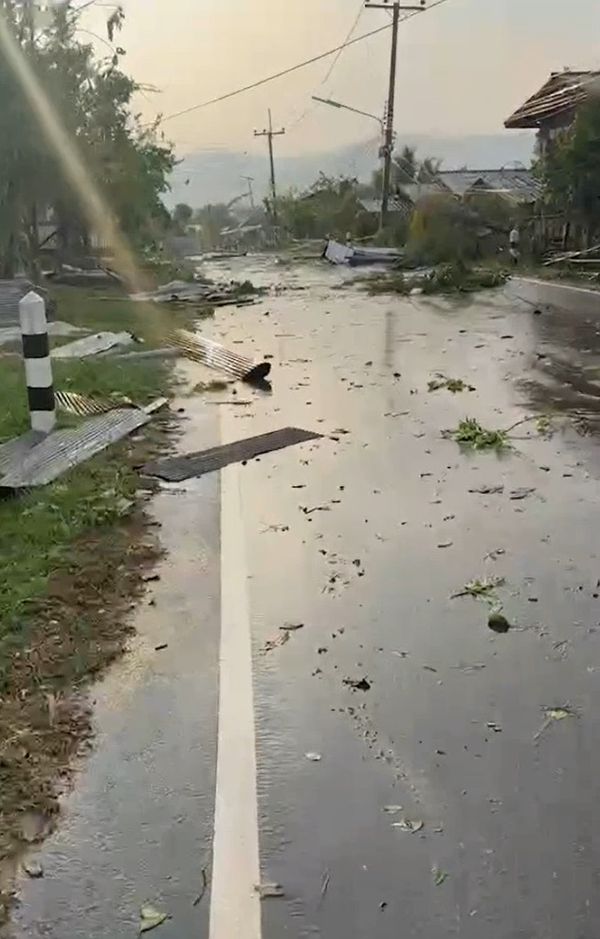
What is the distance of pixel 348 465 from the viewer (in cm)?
794

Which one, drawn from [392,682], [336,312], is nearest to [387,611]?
[392,682]

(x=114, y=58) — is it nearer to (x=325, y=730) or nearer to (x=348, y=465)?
(x=348, y=465)

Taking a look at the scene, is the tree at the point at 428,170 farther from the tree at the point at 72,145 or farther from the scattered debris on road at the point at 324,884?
the scattered debris on road at the point at 324,884

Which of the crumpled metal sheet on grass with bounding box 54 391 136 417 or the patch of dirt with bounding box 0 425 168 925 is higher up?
the patch of dirt with bounding box 0 425 168 925

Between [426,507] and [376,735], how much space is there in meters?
3.13

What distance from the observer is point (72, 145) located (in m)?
29.2

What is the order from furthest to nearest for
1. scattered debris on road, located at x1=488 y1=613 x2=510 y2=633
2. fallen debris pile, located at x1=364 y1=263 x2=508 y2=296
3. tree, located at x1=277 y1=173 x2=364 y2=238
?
tree, located at x1=277 y1=173 x2=364 y2=238
fallen debris pile, located at x1=364 y1=263 x2=508 y2=296
scattered debris on road, located at x1=488 y1=613 x2=510 y2=633

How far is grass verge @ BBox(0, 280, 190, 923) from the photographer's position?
355cm

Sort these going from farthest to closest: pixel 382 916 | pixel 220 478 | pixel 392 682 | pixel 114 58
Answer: pixel 114 58, pixel 220 478, pixel 392 682, pixel 382 916

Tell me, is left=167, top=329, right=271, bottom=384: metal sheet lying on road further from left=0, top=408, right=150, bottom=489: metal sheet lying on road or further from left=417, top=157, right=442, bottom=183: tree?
left=417, top=157, right=442, bottom=183: tree

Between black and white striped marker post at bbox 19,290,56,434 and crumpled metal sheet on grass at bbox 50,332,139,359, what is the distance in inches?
208

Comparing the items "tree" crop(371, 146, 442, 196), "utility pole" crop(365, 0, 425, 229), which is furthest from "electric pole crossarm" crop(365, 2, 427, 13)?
"tree" crop(371, 146, 442, 196)

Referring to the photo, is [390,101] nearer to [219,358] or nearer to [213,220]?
[219,358]

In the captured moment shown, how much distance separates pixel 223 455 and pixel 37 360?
165cm
